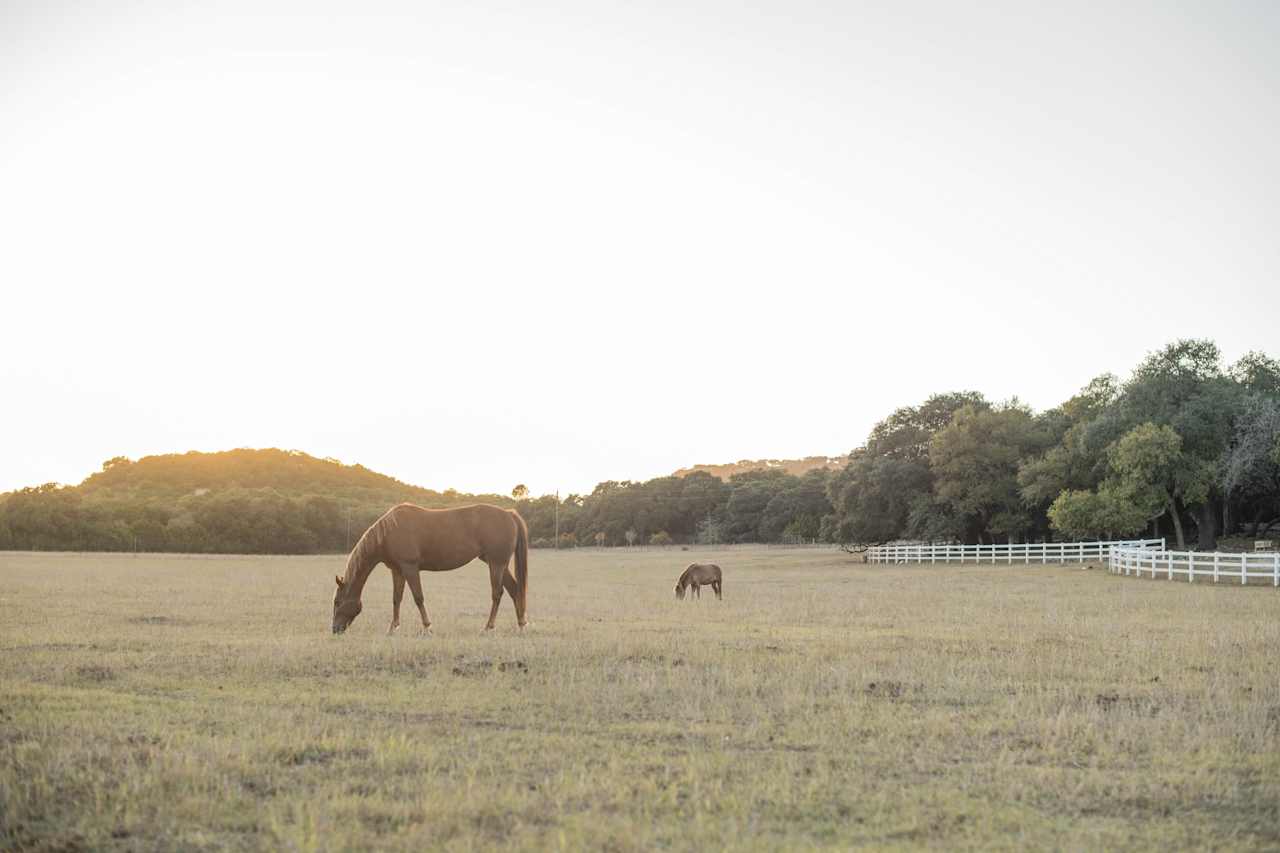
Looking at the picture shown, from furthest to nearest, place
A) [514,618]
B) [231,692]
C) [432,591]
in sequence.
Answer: [432,591] < [514,618] < [231,692]

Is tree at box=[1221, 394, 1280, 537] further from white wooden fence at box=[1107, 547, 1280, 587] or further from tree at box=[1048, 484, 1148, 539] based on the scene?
white wooden fence at box=[1107, 547, 1280, 587]

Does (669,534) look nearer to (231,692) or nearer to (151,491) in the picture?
(151,491)

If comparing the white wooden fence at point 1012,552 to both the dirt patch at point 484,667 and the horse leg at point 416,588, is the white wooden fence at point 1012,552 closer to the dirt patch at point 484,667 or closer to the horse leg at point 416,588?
the horse leg at point 416,588

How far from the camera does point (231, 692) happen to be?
10953 mm

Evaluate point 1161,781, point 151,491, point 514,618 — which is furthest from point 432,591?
point 151,491

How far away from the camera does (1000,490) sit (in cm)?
6825

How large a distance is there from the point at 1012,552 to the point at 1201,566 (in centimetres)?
1922

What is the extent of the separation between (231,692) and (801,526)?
375 feet

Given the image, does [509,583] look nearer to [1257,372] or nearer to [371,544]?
[371,544]

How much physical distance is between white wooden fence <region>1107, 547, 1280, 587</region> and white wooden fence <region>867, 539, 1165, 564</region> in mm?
8474

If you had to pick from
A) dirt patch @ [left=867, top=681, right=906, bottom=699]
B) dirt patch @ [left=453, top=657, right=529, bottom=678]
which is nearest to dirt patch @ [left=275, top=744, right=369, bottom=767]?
dirt patch @ [left=453, top=657, right=529, bottom=678]

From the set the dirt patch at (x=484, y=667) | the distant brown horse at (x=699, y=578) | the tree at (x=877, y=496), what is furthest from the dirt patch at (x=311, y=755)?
the tree at (x=877, y=496)

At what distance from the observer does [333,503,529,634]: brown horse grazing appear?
58.5 feet

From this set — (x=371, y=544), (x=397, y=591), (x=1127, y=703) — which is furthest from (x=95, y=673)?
(x=1127, y=703)
